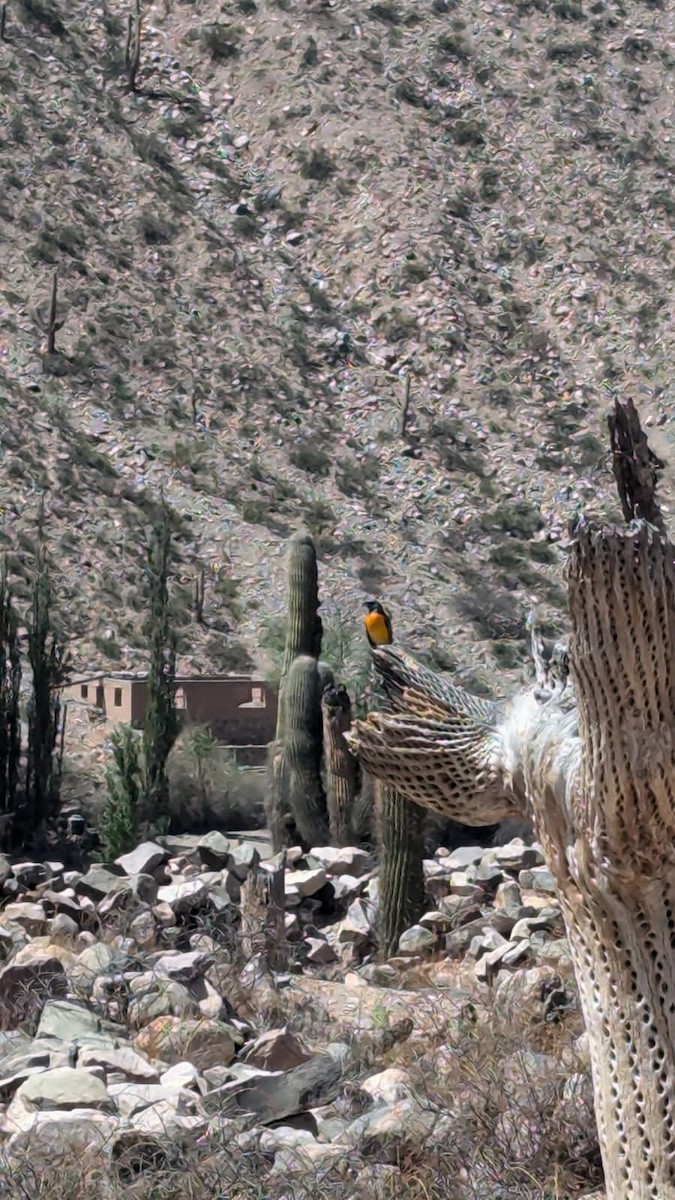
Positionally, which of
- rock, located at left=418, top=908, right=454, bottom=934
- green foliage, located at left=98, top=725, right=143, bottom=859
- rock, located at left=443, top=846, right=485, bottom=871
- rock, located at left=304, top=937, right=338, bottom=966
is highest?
green foliage, located at left=98, top=725, right=143, bottom=859

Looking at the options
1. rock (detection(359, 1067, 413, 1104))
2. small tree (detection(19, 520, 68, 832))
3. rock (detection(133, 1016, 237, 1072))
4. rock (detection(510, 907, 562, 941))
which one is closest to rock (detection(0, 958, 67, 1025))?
rock (detection(133, 1016, 237, 1072))

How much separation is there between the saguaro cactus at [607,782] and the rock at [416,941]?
719 centimetres

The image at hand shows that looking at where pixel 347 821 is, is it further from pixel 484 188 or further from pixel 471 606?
pixel 484 188

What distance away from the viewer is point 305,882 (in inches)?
509

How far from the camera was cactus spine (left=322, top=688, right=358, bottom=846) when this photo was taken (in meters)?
14.7

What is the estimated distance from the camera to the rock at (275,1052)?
7586mm

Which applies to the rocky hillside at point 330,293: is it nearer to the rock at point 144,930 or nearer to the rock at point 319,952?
the rock at point 319,952

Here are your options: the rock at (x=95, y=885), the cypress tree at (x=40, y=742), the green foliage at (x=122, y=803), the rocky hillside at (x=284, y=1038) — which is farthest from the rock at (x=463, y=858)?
the cypress tree at (x=40, y=742)

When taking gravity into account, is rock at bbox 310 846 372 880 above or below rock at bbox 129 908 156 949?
above

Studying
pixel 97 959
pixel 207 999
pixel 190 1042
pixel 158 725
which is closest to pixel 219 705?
pixel 158 725

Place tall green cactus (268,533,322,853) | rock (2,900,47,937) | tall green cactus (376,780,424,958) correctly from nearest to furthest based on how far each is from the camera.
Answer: rock (2,900,47,937) < tall green cactus (376,780,424,958) < tall green cactus (268,533,322,853)

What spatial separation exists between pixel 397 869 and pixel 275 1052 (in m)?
4.07

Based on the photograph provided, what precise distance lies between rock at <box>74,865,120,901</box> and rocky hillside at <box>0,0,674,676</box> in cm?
1704

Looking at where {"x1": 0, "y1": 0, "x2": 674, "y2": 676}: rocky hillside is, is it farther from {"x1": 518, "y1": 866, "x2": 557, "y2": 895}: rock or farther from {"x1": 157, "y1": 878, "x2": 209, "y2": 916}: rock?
{"x1": 157, "y1": 878, "x2": 209, "y2": 916}: rock
